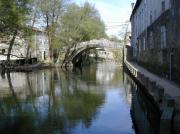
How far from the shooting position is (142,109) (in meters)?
15.8

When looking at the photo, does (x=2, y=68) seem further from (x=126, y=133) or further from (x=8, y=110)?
(x=126, y=133)

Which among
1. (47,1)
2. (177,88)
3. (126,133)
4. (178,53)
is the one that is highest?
(47,1)

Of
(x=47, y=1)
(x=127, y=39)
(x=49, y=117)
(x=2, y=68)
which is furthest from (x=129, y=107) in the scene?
(x=127, y=39)

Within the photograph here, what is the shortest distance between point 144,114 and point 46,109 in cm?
387

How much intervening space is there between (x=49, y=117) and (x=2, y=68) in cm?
2650

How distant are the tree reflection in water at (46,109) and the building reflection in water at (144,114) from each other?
58.8 inches

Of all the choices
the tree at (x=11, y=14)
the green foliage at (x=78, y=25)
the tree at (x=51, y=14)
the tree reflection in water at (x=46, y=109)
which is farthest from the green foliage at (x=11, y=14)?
the green foliage at (x=78, y=25)

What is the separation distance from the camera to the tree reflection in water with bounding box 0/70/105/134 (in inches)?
482

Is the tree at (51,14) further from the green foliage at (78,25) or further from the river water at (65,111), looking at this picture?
the river water at (65,111)

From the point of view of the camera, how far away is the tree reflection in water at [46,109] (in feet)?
40.2

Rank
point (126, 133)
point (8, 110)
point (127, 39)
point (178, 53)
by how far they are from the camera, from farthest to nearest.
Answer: point (127, 39) < point (178, 53) < point (8, 110) < point (126, 133)

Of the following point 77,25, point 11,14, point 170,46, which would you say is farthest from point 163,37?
point 77,25

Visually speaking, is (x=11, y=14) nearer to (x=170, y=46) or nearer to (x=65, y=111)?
(x=170, y=46)

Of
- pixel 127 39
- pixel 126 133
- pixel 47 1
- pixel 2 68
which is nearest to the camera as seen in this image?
pixel 126 133
